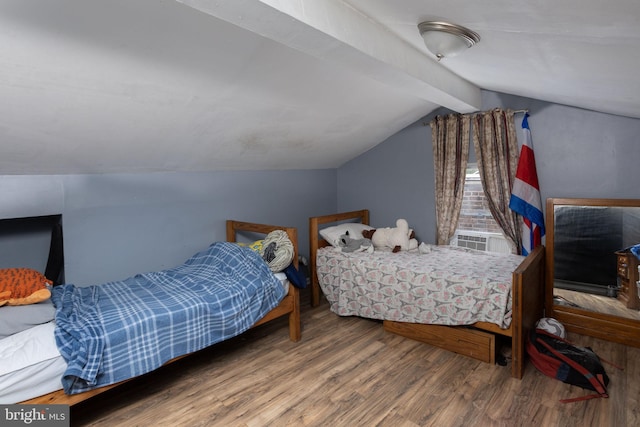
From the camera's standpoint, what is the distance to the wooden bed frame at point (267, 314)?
5.91 feet

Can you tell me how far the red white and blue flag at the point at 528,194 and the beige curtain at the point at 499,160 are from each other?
0.38 ft

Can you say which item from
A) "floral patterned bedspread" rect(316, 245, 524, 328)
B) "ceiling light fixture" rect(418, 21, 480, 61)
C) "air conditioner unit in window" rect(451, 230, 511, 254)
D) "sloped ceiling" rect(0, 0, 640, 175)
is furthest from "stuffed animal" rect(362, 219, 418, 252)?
"ceiling light fixture" rect(418, 21, 480, 61)

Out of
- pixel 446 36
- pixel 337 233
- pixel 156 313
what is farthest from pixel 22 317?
pixel 337 233

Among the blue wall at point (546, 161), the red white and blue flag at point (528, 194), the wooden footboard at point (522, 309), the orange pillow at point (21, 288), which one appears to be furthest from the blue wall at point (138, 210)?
the wooden footboard at point (522, 309)

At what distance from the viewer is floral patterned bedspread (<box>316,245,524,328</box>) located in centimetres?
263

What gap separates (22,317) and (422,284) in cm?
251

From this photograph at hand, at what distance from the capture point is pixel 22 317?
189 cm

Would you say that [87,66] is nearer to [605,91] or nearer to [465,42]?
[465,42]

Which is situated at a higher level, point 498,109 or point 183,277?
point 498,109

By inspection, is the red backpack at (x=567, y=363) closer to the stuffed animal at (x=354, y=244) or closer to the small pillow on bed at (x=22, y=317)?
the stuffed animal at (x=354, y=244)

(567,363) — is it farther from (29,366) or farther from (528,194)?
(29,366)

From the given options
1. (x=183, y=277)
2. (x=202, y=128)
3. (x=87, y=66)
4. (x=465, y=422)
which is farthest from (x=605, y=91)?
(x=183, y=277)

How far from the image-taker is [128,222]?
9.65 ft

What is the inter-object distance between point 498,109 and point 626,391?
233 cm
